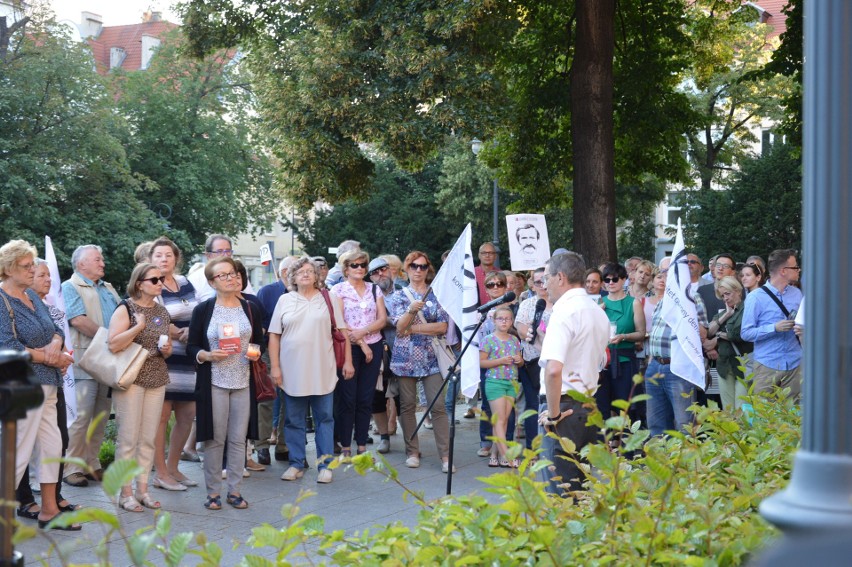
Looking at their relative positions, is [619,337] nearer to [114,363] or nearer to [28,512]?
[114,363]

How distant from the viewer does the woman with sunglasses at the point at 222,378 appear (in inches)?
323

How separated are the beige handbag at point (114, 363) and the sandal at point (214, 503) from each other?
1087 mm

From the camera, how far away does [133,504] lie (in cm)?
791

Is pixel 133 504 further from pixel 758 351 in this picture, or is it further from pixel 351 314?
pixel 758 351

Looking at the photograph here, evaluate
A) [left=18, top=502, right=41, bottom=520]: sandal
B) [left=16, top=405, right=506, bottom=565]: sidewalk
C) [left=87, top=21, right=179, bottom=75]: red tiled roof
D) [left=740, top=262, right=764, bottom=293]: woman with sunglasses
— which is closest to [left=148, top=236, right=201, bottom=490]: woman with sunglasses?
[left=16, top=405, right=506, bottom=565]: sidewalk

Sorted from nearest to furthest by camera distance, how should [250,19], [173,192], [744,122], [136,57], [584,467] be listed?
1. [584,467]
2. [250,19]
3. [744,122]
4. [173,192]
5. [136,57]

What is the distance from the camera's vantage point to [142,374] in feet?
26.6

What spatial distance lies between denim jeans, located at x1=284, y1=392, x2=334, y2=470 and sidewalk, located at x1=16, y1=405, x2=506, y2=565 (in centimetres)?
25

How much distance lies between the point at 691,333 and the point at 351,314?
3.22 metres

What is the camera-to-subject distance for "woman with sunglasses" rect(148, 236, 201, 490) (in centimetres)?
886

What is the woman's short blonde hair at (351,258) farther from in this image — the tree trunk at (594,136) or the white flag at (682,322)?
the tree trunk at (594,136)

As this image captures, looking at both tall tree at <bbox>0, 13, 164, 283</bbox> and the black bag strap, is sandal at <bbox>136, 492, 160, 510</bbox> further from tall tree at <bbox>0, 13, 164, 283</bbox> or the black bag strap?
tall tree at <bbox>0, 13, 164, 283</bbox>

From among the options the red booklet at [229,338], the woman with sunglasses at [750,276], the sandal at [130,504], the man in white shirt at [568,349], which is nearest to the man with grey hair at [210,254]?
the red booklet at [229,338]

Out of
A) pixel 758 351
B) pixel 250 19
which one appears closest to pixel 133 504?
pixel 758 351
